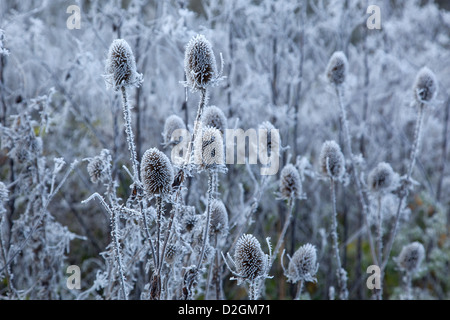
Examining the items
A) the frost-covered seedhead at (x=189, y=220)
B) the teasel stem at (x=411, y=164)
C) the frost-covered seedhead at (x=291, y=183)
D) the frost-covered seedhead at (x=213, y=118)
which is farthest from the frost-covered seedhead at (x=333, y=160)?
the frost-covered seedhead at (x=189, y=220)

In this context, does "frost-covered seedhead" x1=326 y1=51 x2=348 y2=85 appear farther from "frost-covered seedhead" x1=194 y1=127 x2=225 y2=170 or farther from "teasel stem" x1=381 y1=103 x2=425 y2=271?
"frost-covered seedhead" x1=194 y1=127 x2=225 y2=170

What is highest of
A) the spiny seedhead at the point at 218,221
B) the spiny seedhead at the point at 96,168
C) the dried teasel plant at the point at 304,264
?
the spiny seedhead at the point at 96,168

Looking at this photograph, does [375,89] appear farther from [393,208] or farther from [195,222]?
[195,222]

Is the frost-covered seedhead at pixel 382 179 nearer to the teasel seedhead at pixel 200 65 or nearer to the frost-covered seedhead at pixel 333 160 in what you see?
the frost-covered seedhead at pixel 333 160

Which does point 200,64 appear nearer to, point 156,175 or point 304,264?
point 156,175

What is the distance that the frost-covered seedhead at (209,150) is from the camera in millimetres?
1266

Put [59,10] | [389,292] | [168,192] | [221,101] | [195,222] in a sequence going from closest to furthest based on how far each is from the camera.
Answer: [168,192] < [195,222] < [389,292] < [221,101] < [59,10]

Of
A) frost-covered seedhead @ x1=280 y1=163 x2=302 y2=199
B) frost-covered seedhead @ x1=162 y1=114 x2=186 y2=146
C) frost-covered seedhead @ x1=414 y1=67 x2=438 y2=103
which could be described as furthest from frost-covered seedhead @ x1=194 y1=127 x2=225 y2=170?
frost-covered seedhead @ x1=414 y1=67 x2=438 y2=103

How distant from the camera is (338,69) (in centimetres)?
199

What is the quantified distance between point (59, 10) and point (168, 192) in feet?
16.7

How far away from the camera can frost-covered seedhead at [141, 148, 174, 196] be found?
1.22 meters

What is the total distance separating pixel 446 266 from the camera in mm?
2977

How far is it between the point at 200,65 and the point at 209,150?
9.7 inches
